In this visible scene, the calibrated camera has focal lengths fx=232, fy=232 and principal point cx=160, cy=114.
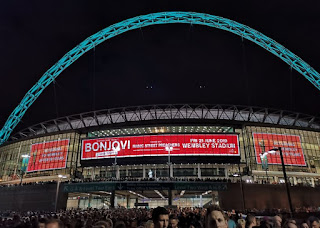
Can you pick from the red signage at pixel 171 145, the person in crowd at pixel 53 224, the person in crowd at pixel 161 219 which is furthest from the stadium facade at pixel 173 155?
the person in crowd at pixel 53 224

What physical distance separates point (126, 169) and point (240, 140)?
3340cm

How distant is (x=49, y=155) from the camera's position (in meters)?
69.0

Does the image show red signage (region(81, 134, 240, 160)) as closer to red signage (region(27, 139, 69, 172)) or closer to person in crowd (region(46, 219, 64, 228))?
red signage (region(27, 139, 69, 172))

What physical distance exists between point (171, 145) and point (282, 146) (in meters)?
31.0

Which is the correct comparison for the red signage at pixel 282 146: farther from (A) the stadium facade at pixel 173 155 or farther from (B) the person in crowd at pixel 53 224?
(B) the person in crowd at pixel 53 224

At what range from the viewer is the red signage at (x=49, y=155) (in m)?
66.7

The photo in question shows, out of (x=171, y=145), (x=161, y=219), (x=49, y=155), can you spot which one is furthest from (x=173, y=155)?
(x=161, y=219)

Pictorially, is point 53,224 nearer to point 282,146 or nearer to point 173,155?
point 173,155

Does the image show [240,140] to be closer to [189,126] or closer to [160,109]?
[189,126]

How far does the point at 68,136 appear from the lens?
2744 inches

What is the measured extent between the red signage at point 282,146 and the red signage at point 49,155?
54089 millimetres

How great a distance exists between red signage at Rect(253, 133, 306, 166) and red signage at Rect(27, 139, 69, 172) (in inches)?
2130

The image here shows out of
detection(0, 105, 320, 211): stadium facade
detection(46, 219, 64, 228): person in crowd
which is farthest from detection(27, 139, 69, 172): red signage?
detection(46, 219, 64, 228): person in crowd

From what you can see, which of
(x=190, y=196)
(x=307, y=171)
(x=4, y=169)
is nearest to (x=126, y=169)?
(x=190, y=196)
